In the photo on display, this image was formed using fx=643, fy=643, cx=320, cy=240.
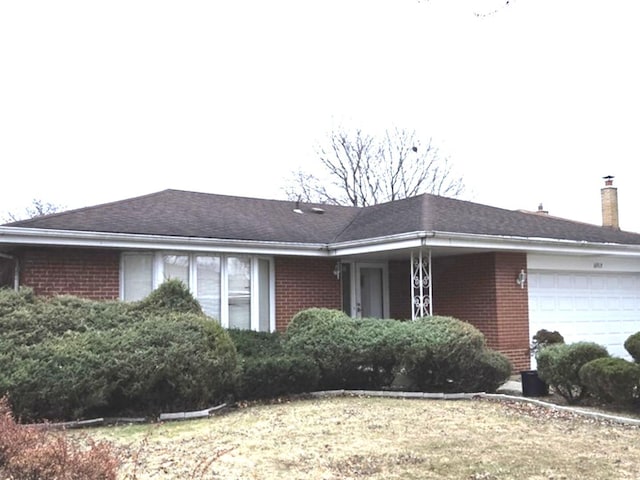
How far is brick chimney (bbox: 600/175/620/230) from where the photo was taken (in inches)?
789

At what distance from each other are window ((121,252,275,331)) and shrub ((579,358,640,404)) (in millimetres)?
6835

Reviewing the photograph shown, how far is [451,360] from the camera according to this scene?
10594mm

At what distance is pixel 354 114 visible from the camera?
1559 inches

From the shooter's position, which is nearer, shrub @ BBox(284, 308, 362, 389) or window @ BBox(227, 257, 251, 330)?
shrub @ BBox(284, 308, 362, 389)

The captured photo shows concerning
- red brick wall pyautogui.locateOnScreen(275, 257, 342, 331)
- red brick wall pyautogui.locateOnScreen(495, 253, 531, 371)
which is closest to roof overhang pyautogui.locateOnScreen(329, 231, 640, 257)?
red brick wall pyautogui.locateOnScreen(495, 253, 531, 371)

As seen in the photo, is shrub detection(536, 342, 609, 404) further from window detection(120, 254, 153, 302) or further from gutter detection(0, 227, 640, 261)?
window detection(120, 254, 153, 302)

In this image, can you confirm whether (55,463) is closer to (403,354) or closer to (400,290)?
(403,354)

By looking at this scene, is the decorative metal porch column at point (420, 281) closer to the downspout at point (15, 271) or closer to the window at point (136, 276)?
the window at point (136, 276)

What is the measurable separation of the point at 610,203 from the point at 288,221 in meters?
10.6

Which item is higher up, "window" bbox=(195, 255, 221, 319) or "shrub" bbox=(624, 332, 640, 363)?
"window" bbox=(195, 255, 221, 319)

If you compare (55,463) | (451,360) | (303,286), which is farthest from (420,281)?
(55,463)

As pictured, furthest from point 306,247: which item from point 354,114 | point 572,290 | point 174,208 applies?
point 354,114

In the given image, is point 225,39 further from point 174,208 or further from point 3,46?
point 174,208

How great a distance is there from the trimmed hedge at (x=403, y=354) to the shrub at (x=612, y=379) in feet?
5.46
